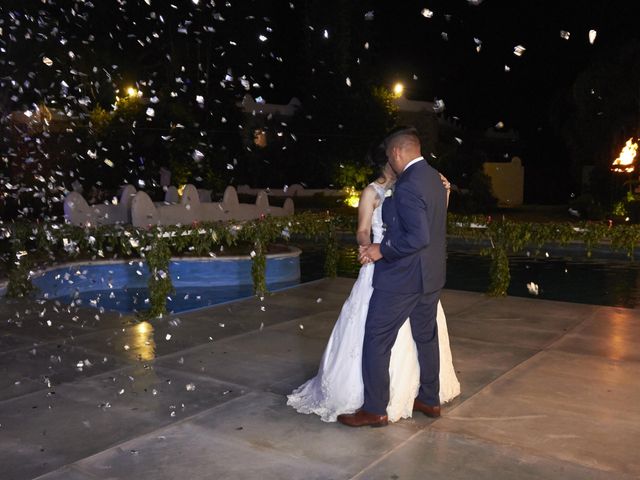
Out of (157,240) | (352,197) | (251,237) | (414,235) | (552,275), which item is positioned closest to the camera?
(414,235)

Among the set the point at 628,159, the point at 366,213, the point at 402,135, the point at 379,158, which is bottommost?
the point at 366,213

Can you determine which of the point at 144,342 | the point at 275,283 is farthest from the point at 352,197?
the point at 144,342

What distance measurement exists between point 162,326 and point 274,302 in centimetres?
195

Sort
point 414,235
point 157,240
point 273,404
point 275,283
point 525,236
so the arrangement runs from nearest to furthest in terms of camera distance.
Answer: point 414,235 < point 273,404 < point 157,240 < point 525,236 < point 275,283

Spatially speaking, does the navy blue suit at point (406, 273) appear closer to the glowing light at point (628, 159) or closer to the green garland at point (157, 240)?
the green garland at point (157, 240)

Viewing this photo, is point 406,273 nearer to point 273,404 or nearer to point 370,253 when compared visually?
point 370,253

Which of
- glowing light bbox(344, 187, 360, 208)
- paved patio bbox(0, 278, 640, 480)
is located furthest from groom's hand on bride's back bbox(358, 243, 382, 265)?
glowing light bbox(344, 187, 360, 208)

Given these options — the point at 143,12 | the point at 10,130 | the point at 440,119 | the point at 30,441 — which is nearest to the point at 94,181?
the point at 10,130

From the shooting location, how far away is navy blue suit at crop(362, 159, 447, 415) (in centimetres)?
484

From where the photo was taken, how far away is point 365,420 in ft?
16.8

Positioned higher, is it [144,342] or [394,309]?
[394,309]

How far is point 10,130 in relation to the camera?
Answer: 20.2m

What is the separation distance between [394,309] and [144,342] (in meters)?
3.62

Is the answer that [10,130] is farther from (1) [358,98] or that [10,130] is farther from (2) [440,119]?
(2) [440,119]
